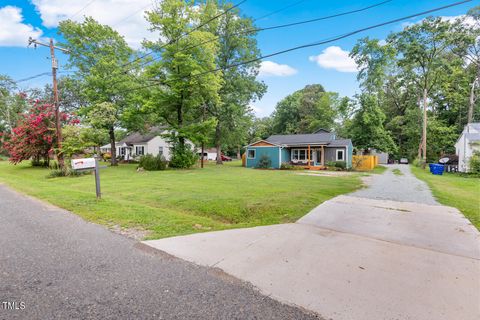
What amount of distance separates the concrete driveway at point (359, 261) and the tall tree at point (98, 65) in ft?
62.6

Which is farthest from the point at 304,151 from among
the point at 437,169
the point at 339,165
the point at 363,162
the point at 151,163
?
the point at 151,163

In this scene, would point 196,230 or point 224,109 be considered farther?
point 224,109

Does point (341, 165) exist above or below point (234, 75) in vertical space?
below

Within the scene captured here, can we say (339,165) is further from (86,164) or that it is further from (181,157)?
(86,164)

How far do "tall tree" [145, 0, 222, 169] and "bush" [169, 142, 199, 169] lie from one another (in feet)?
0.32

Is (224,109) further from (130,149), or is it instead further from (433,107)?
(433,107)

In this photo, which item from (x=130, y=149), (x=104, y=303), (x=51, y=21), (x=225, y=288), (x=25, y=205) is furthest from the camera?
(x=130, y=149)

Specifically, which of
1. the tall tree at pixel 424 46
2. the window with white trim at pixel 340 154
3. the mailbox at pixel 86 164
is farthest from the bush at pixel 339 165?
the mailbox at pixel 86 164

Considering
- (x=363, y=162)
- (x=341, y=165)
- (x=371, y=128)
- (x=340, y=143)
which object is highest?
(x=371, y=128)

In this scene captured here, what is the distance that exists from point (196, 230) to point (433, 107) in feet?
144

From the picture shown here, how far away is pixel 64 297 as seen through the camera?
7.60 feet

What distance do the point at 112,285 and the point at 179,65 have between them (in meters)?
17.7

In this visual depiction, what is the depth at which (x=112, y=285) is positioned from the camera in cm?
Answer: 254

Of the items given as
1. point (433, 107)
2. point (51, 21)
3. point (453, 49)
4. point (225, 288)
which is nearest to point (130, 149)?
point (51, 21)
